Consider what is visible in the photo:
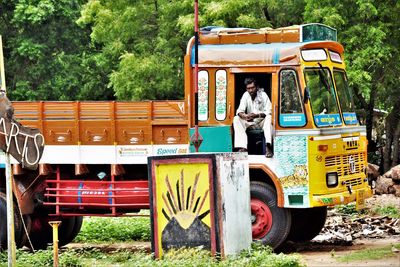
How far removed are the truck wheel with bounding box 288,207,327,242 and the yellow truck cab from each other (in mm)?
807

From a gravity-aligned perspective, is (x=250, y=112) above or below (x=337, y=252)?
above

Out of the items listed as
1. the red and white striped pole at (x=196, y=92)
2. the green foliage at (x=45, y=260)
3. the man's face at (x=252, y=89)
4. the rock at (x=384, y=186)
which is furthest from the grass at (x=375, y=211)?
the green foliage at (x=45, y=260)

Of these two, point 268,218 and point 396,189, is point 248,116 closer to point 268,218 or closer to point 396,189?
point 268,218

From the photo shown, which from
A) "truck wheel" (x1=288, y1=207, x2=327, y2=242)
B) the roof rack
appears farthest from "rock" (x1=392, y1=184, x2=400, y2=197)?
the roof rack

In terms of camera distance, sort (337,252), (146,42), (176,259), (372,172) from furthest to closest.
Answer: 1. (146,42)
2. (372,172)
3. (337,252)
4. (176,259)

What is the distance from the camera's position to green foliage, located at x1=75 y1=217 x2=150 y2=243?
18.7 meters

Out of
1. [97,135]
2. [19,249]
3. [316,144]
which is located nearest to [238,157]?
[316,144]

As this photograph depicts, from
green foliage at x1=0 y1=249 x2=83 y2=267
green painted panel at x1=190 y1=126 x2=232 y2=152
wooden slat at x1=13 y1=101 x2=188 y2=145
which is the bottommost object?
green foliage at x1=0 y1=249 x2=83 y2=267

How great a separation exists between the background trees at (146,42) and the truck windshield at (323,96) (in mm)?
9054

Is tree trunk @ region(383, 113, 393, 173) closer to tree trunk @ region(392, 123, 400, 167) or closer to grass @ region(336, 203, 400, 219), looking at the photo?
tree trunk @ region(392, 123, 400, 167)

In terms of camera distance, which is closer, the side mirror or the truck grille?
the side mirror

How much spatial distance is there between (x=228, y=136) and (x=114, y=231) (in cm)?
449

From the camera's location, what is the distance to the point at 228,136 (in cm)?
Answer: 1549

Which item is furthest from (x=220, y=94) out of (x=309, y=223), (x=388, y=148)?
(x=388, y=148)
